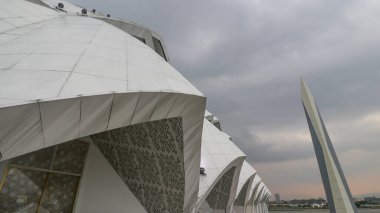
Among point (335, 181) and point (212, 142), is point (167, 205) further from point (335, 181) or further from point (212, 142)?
point (335, 181)

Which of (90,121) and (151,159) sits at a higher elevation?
(90,121)

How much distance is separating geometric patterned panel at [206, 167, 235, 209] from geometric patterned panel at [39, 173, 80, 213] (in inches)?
513

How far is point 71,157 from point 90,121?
20.0 ft

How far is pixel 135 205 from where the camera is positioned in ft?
40.8

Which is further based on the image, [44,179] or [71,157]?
[71,157]

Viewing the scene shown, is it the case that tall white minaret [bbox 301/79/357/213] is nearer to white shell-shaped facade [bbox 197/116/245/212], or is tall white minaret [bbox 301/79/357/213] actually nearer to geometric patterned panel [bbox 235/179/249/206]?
geometric patterned panel [bbox 235/179/249/206]

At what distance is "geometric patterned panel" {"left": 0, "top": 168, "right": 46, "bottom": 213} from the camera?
9078 mm

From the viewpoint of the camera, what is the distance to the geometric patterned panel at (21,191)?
908 centimetres

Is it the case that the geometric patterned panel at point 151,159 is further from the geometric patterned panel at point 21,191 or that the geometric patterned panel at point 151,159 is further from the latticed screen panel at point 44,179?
the geometric patterned panel at point 21,191

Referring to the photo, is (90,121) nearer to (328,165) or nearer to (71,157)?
(71,157)

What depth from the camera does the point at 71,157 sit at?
11055 mm

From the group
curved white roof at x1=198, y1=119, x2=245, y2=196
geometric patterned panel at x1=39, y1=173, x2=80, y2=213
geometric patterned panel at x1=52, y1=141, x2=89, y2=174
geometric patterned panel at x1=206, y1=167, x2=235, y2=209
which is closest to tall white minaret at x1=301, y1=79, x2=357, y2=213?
geometric patterned panel at x1=206, y1=167, x2=235, y2=209

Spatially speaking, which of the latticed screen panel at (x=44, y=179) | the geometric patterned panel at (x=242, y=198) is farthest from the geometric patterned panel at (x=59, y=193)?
the geometric patterned panel at (x=242, y=198)

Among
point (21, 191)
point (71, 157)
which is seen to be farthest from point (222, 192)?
point (21, 191)
